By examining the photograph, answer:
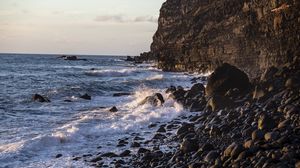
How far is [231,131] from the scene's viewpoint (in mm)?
14727

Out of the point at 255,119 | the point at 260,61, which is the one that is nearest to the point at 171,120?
the point at 255,119

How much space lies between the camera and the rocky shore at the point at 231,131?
10875 mm

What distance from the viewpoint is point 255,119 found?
15.1m

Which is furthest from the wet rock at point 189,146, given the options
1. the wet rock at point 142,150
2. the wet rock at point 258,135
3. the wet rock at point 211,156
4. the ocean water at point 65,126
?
the ocean water at point 65,126

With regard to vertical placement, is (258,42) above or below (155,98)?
above

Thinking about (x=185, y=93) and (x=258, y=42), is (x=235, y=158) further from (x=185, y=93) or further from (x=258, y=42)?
(x=258, y=42)

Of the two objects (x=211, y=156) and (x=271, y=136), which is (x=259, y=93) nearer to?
(x=271, y=136)

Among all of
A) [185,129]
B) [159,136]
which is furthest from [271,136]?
[159,136]

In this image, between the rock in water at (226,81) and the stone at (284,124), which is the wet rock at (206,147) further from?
the rock in water at (226,81)

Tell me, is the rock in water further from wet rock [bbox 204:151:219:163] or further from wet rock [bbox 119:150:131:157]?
wet rock [bbox 204:151:219:163]

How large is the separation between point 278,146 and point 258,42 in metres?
24.2

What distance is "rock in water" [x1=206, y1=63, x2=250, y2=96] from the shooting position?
22.6 metres

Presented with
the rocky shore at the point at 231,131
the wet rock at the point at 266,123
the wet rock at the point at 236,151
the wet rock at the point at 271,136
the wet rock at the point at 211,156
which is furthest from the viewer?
the wet rock at the point at 266,123

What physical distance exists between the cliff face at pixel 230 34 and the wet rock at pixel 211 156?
14171mm
